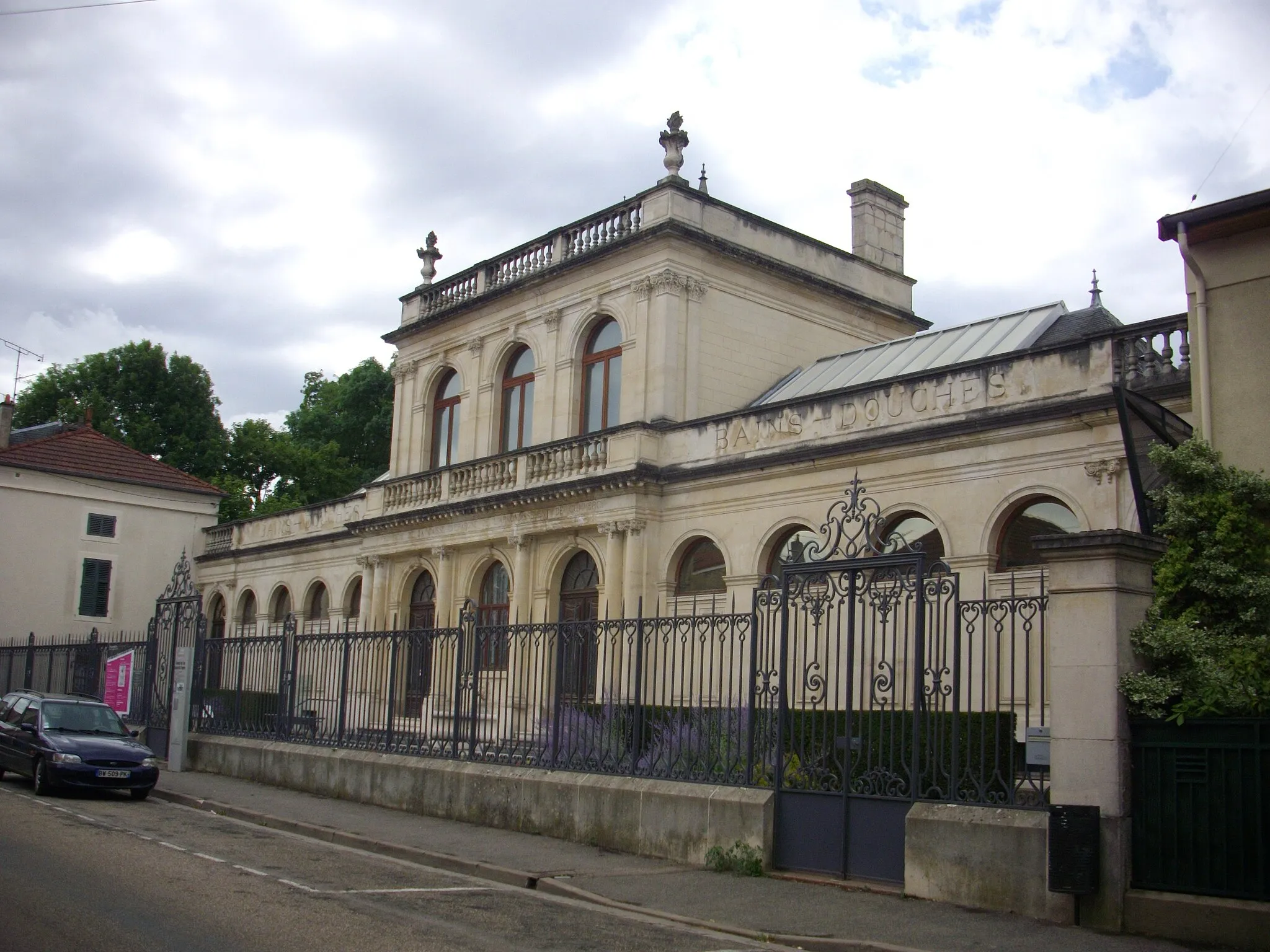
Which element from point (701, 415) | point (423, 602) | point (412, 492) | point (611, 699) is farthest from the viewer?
point (423, 602)

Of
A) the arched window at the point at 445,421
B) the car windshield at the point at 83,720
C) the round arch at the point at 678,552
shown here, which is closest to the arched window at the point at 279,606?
the arched window at the point at 445,421

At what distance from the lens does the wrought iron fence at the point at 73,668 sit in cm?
2511

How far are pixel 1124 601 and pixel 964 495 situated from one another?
10.1 meters

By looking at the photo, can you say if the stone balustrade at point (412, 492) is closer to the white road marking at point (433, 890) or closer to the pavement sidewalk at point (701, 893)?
the pavement sidewalk at point (701, 893)

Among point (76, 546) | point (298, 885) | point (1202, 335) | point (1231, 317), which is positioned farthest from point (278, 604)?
point (1231, 317)

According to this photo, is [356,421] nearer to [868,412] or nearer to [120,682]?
[120,682]

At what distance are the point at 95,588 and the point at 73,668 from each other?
14237 mm

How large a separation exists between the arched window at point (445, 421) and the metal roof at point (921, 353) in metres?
8.92

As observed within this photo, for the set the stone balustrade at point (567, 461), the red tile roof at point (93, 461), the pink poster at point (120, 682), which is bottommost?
the pink poster at point (120, 682)

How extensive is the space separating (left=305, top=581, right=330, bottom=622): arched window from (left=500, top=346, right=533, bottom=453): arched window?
10246mm

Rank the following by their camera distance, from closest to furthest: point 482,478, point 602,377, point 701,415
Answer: point 701,415, point 602,377, point 482,478

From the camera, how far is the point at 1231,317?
42.4 feet

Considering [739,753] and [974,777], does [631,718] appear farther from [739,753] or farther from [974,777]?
[974,777]

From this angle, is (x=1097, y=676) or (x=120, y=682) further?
(x=120, y=682)
